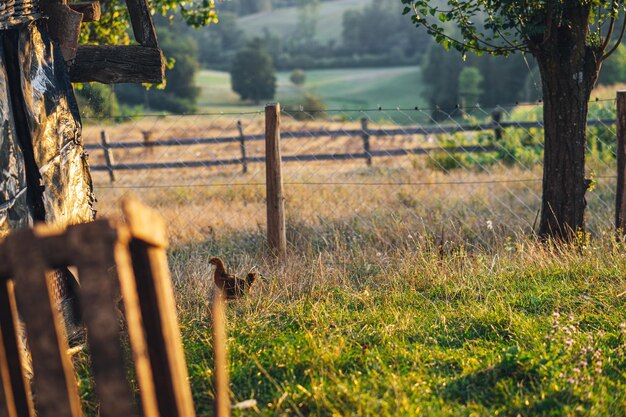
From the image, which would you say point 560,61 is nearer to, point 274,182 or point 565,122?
point 565,122

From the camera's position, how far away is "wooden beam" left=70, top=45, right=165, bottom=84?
224 inches

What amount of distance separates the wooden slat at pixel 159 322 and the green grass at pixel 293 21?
319ft

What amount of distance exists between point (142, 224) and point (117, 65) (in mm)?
3804

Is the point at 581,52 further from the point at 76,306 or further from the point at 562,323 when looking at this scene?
the point at 76,306

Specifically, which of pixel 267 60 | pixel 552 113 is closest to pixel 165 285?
pixel 552 113

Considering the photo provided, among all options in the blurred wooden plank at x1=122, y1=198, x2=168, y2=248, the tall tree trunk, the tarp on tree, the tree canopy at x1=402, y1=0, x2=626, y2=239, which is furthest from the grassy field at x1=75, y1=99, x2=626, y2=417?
the blurred wooden plank at x1=122, y1=198, x2=168, y2=248

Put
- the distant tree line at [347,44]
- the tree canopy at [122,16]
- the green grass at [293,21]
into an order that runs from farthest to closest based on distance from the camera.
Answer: the green grass at [293,21], the distant tree line at [347,44], the tree canopy at [122,16]

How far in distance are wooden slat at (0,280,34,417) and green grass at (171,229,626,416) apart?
4.14ft

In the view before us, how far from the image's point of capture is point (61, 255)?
7.39 feet

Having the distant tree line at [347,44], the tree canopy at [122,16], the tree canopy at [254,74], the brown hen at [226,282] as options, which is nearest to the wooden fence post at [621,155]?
the brown hen at [226,282]

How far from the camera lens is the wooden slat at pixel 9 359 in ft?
8.22

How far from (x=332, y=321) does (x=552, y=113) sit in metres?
3.21

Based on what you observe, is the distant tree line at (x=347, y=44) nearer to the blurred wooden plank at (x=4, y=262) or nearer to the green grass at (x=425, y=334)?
the green grass at (x=425, y=334)

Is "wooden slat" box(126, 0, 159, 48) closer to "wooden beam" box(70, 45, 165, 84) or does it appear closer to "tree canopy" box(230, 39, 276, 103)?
"wooden beam" box(70, 45, 165, 84)
